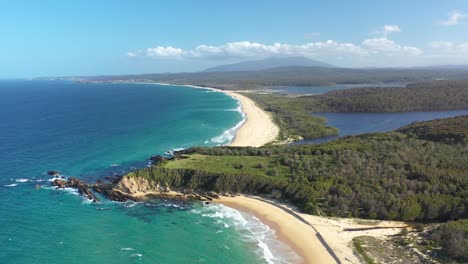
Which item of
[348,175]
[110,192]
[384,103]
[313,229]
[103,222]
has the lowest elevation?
[103,222]

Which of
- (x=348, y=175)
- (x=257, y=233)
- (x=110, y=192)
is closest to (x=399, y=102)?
(x=348, y=175)

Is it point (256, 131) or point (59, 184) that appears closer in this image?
point (59, 184)

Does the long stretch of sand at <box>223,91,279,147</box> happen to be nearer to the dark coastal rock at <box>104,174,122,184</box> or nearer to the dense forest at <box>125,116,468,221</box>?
the dense forest at <box>125,116,468,221</box>

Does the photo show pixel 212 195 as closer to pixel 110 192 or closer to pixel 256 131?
pixel 110 192

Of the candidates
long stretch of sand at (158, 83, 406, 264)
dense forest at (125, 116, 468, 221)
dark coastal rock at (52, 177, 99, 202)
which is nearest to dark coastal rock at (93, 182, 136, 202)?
dark coastal rock at (52, 177, 99, 202)

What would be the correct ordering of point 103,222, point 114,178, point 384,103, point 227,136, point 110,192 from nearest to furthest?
point 103,222 < point 110,192 < point 114,178 < point 227,136 < point 384,103

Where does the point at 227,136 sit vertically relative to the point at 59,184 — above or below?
above

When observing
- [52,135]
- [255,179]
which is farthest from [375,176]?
[52,135]

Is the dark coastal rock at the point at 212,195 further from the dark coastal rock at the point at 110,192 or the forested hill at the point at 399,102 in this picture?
the forested hill at the point at 399,102
